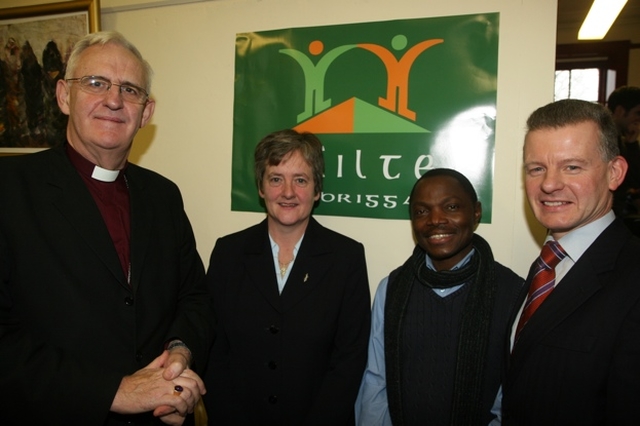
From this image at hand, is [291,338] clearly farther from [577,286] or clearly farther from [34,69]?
[34,69]

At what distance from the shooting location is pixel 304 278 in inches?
72.4

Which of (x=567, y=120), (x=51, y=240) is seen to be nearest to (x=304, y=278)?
(x=51, y=240)

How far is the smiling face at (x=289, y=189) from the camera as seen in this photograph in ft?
6.13

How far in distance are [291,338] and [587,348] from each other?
3.40ft

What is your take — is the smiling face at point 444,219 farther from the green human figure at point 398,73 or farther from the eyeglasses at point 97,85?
the eyeglasses at point 97,85

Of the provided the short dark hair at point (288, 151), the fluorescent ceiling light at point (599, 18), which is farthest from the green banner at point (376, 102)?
the fluorescent ceiling light at point (599, 18)

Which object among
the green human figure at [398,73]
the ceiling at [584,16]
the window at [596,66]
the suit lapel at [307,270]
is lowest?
the suit lapel at [307,270]

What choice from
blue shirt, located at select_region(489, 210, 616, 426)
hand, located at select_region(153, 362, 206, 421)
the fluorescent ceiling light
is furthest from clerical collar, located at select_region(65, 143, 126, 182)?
the fluorescent ceiling light

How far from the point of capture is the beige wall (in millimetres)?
1996

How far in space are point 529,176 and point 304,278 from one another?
937 mm

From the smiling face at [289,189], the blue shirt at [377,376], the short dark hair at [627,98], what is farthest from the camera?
the short dark hair at [627,98]

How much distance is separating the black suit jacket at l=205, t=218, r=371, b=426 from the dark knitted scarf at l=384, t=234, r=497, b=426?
0.51 ft

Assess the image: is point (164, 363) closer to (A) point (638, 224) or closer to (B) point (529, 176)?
(B) point (529, 176)

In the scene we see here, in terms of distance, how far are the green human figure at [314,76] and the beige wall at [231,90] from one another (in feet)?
0.49
